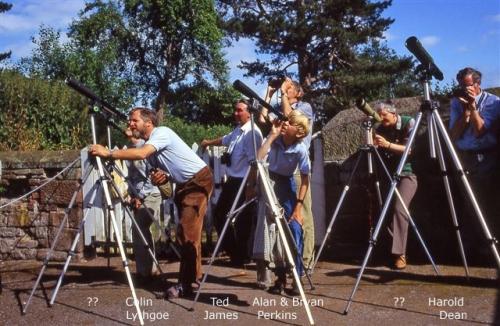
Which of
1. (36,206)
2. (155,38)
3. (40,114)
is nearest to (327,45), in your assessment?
(155,38)

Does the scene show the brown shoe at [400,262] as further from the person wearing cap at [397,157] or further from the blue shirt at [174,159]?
the blue shirt at [174,159]

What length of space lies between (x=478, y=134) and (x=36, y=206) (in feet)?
A: 16.3

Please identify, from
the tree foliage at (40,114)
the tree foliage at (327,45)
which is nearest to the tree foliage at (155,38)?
the tree foliage at (327,45)

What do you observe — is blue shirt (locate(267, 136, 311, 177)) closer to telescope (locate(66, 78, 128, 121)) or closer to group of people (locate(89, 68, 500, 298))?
group of people (locate(89, 68, 500, 298))

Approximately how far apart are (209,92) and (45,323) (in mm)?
30171

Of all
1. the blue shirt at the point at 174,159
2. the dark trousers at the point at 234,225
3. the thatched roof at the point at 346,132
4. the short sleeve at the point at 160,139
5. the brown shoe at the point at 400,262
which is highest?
the thatched roof at the point at 346,132

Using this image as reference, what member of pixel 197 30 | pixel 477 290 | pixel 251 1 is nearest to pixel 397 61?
pixel 251 1

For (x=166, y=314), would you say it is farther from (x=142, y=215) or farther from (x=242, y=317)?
(x=142, y=215)

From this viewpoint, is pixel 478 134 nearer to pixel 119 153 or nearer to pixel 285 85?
pixel 285 85

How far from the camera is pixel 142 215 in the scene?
6340mm

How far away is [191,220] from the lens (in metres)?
5.61

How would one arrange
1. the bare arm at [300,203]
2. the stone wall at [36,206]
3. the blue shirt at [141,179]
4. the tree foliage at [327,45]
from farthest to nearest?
the tree foliage at [327,45], the stone wall at [36,206], the blue shirt at [141,179], the bare arm at [300,203]

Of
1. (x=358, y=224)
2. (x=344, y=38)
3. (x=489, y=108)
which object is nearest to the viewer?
(x=489, y=108)

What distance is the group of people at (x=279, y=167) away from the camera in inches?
213
